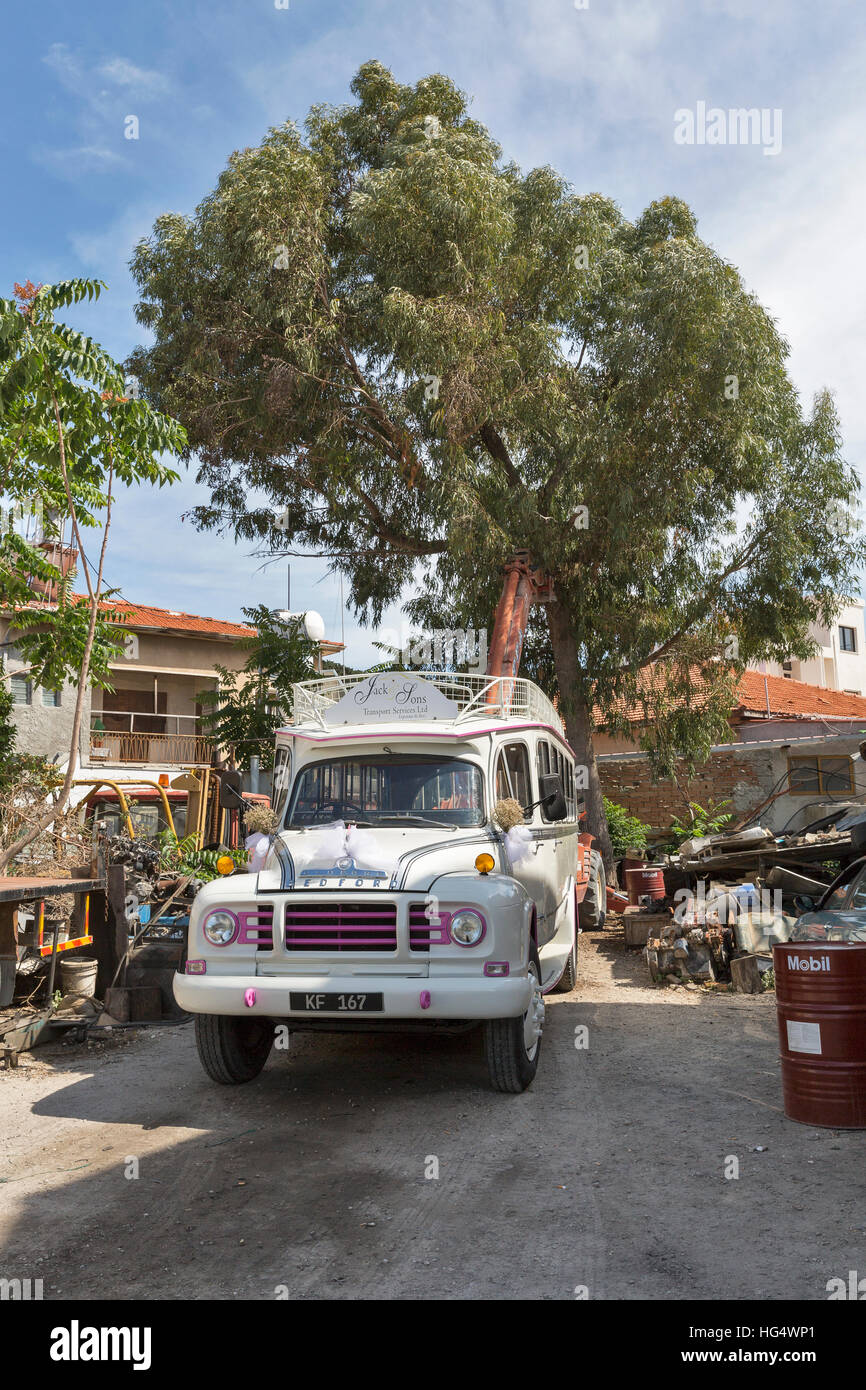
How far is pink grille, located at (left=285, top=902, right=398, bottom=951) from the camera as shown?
5.89 m

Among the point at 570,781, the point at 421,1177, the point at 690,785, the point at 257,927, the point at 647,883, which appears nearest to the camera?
the point at 421,1177

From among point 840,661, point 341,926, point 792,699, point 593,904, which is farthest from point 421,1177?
point 840,661

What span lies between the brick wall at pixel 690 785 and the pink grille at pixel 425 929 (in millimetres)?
15055

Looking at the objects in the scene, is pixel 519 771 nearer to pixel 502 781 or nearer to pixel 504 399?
pixel 502 781

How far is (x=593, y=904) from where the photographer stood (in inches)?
559

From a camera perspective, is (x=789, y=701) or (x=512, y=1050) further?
(x=789, y=701)

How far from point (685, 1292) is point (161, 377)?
18028mm

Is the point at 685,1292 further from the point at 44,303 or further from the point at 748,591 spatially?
the point at 748,591

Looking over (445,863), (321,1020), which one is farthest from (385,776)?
(321,1020)

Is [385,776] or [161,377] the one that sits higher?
[161,377]

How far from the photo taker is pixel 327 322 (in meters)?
16.9

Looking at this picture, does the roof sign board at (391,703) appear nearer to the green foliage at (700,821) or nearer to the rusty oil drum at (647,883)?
the rusty oil drum at (647,883)

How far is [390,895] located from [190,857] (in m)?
8.89
